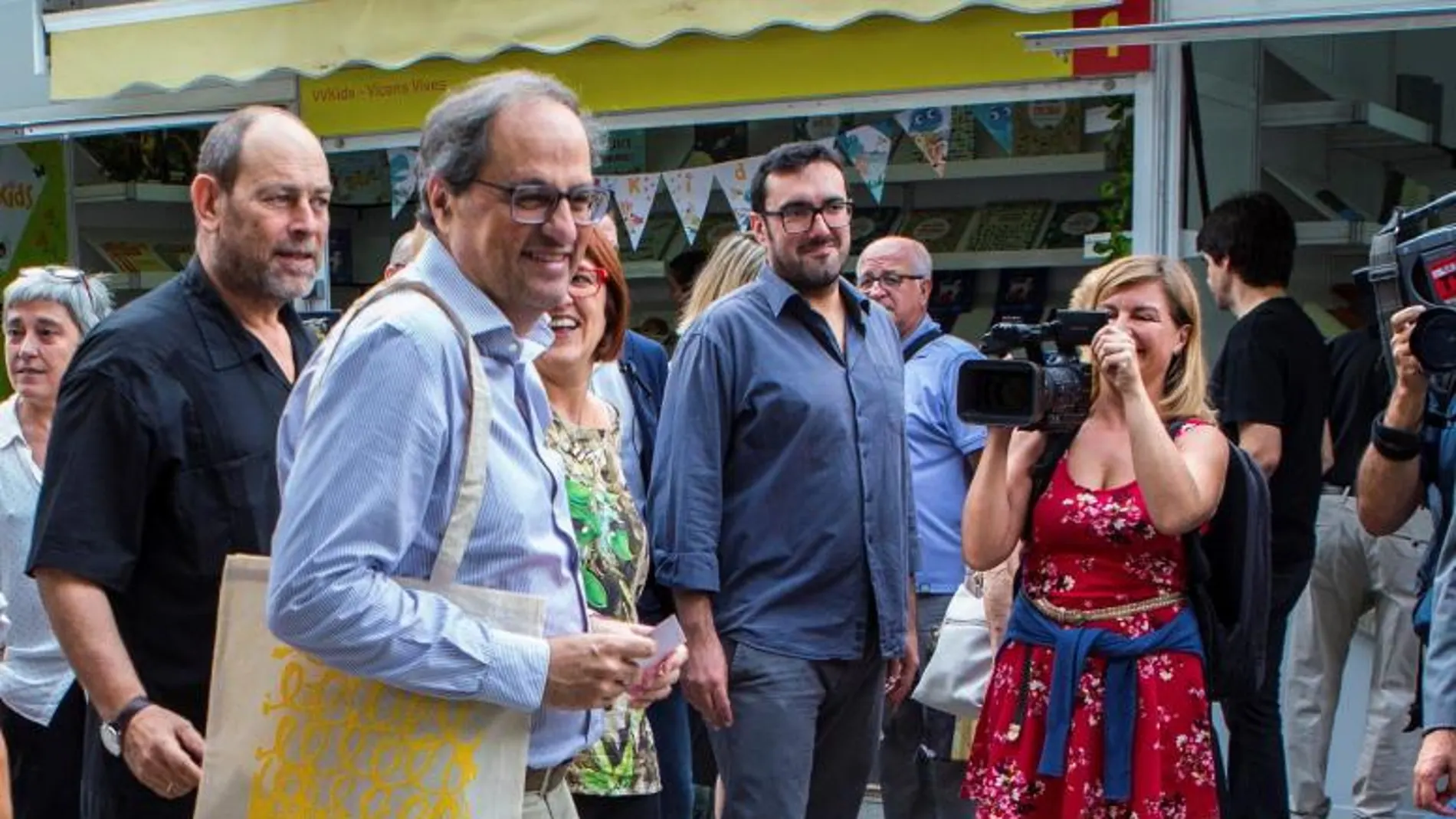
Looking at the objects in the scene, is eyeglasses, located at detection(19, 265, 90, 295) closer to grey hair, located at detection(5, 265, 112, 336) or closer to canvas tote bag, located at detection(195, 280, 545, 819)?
grey hair, located at detection(5, 265, 112, 336)

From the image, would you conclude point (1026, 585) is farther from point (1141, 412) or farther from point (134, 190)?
point (134, 190)

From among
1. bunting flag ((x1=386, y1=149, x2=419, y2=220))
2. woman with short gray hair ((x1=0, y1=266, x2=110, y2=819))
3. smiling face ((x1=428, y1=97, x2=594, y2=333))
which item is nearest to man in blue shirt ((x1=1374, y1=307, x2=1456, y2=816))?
smiling face ((x1=428, y1=97, x2=594, y2=333))

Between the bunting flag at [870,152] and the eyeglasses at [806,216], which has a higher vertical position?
the bunting flag at [870,152]

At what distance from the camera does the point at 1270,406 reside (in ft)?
20.3

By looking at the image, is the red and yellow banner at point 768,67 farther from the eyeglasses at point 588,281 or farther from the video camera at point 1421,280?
the eyeglasses at point 588,281

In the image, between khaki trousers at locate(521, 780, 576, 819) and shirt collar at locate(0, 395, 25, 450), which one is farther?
shirt collar at locate(0, 395, 25, 450)

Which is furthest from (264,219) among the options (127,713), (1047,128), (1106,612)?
(1047,128)

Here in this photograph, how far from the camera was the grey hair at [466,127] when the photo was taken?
260 centimetres

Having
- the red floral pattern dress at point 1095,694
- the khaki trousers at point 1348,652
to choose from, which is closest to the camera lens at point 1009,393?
the red floral pattern dress at point 1095,694

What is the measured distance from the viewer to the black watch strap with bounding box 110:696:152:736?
10.6 feet

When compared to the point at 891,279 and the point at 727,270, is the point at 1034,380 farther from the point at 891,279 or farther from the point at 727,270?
the point at 891,279

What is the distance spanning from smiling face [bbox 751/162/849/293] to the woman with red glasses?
55cm

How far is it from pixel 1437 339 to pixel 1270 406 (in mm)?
2231

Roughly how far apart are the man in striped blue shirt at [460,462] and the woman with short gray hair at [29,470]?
2413mm
